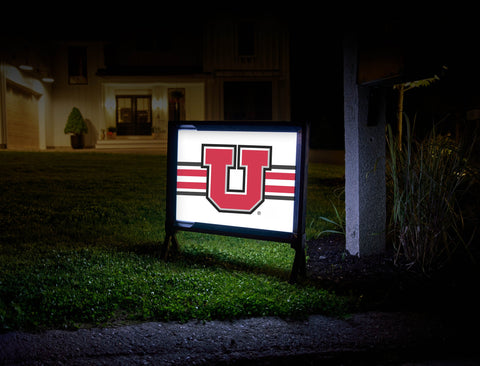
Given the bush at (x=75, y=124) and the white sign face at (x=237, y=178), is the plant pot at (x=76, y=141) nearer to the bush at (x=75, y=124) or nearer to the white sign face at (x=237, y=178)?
the bush at (x=75, y=124)

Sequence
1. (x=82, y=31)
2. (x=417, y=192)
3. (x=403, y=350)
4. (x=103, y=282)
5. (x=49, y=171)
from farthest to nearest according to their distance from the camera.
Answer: (x=82, y=31) < (x=49, y=171) < (x=417, y=192) < (x=103, y=282) < (x=403, y=350)

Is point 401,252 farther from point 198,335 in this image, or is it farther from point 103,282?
point 103,282

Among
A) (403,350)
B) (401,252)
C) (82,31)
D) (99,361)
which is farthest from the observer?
(82,31)

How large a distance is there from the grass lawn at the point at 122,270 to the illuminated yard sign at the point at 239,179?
0.38 m

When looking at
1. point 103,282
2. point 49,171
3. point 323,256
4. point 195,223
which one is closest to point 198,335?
point 103,282

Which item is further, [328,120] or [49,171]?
[328,120]

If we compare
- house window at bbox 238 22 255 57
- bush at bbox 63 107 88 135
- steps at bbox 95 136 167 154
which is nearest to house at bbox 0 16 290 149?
house window at bbox 238 22 255 57

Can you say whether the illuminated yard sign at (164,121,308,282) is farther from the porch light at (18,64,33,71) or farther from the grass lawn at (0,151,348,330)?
the porch light at (18,64,33,71)

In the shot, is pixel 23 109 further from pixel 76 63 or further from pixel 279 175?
pixel 279 175

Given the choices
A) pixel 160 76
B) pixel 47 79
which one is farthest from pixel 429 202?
pixel 47 79

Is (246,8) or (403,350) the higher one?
(246,8)

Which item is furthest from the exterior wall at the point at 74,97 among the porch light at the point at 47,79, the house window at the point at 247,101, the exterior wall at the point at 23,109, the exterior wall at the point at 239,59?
the house window at the point at 247,101

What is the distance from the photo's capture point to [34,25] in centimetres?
2231

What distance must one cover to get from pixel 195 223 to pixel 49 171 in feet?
24.2
